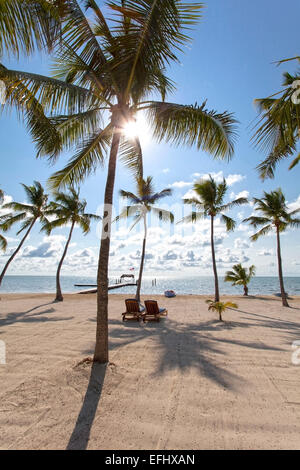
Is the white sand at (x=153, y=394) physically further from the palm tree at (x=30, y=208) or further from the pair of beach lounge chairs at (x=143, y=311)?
the palm tree at (x=30, y=208)

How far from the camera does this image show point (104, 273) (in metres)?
5.05

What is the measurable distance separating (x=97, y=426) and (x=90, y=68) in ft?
21.9

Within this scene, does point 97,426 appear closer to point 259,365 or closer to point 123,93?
point 259,365

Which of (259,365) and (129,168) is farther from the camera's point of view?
(129,168)

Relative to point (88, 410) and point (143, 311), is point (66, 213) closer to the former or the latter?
point (143, 311)

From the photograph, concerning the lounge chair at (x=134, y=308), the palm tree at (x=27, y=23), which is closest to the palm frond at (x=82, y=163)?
the palm tree at (x=27, y=23)

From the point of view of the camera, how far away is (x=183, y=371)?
500 cm

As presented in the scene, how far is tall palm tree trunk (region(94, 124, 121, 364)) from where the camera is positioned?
5012 millimetres

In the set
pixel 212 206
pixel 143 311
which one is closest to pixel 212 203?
pixel 212 206

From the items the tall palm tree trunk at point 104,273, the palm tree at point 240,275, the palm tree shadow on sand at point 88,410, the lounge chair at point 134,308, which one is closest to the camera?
the palm tree shadow on sand at point 88,410

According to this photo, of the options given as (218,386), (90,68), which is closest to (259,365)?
(218,386)

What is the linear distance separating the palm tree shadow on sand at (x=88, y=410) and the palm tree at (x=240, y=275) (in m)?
22.1

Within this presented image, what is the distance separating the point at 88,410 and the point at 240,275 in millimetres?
24199

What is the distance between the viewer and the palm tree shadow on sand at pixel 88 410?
294 centimetres
